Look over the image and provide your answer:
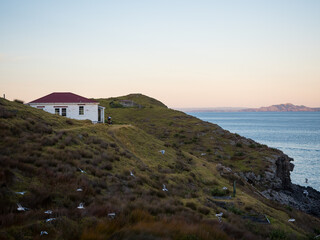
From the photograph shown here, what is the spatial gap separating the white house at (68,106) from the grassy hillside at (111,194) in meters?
14.2

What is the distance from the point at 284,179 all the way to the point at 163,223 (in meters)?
36.8

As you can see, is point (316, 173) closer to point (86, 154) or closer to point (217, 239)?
point (86, 154)

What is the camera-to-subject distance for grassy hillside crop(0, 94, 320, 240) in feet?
29.4

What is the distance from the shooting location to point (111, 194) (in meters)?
14.2

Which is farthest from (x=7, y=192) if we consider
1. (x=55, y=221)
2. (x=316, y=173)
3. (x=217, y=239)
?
(x=316, y=173)

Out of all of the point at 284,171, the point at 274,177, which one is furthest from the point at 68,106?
the point at 284,171

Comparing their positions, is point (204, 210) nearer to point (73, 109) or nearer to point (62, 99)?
point (73, 109)

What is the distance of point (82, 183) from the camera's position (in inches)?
550

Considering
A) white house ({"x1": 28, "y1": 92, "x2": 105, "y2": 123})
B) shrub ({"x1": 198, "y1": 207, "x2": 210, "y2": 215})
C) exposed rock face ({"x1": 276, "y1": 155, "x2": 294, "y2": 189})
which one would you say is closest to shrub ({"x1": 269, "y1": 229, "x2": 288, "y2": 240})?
shrub ({"x1": 198, "y1": 207, "x2": 210, "y2": 215})

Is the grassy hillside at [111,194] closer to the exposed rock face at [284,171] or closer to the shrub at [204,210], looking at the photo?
the shrub at [204,210]

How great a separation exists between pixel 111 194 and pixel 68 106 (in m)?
34.2

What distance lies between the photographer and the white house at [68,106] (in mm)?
44656

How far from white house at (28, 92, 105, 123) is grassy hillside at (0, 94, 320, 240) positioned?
14242 millimetres

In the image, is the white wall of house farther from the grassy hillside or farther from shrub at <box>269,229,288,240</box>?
shrub at <box>269,229,288,240</box>
